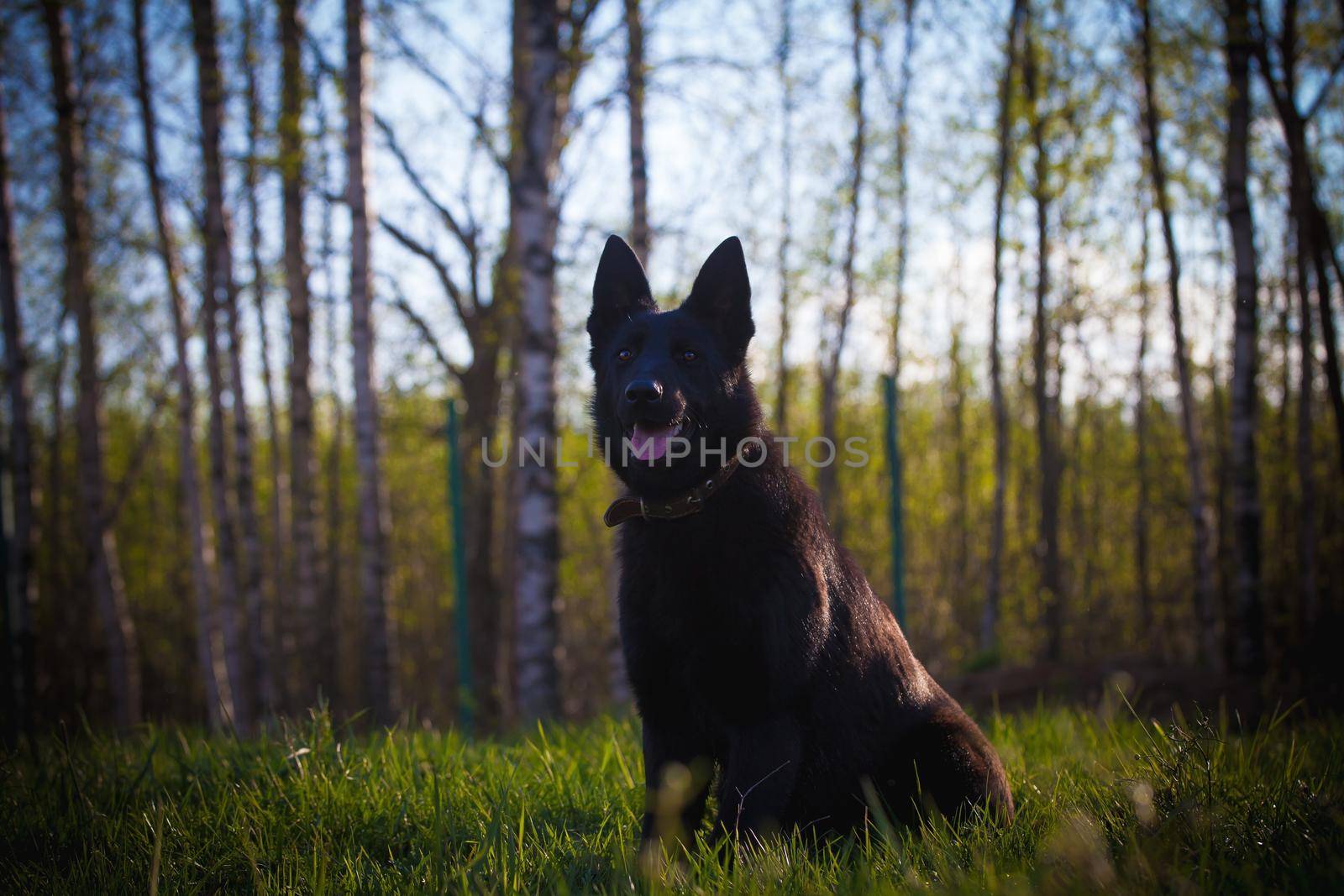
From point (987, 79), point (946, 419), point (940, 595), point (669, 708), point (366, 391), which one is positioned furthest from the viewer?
point (946, 419)

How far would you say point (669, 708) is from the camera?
2.58 metres

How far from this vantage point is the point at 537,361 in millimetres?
6812

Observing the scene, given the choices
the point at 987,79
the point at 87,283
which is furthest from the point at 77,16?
the point at 987,79

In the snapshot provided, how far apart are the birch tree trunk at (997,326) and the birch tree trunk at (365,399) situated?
22.5ft

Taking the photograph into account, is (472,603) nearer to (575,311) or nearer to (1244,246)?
(575,311)

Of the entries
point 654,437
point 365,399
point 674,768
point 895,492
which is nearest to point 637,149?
point 365,399

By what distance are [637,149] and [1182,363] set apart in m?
6.43

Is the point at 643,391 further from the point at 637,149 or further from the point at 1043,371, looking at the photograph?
the point at 1043,371

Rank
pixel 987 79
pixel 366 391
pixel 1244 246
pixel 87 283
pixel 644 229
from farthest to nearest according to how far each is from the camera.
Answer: pixel 987 79 → pixel 87 283 → pixel 644 229 → pixel 366 391 → pixel 1244 246

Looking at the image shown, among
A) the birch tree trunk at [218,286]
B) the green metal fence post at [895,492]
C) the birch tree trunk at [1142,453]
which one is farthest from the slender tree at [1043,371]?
the birch tree trunk at [218,286]

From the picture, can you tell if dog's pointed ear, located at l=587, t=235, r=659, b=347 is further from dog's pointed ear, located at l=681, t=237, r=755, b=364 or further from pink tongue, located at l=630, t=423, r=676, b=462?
pink tongue, located at l=630, t=423, r=676, b=462

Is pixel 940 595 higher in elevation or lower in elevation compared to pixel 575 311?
lower

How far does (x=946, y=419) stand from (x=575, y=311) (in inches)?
514

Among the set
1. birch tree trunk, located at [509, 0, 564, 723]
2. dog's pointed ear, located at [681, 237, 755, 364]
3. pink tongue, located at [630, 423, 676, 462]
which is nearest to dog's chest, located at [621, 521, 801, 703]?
pink tongue, located at [630, 423, 676, 462]
